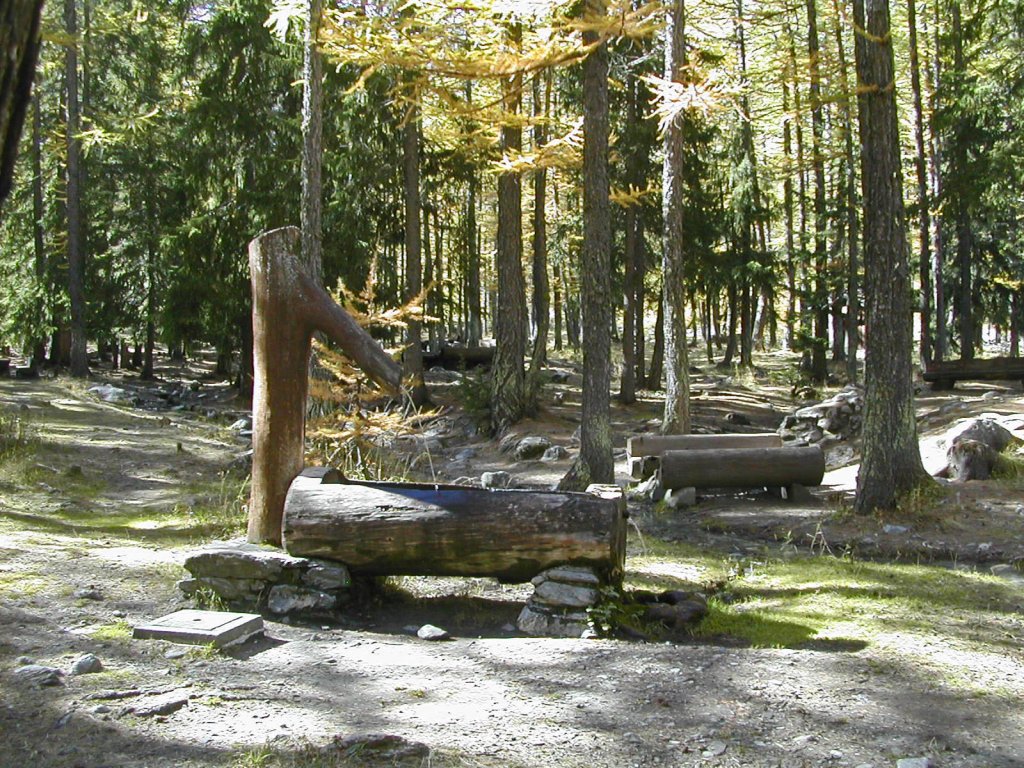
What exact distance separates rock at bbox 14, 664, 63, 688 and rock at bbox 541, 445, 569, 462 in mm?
12266

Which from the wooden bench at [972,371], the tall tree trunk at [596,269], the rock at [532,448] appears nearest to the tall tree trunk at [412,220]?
the rock at [532,448]

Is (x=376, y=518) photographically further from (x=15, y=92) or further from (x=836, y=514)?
(x=836, y=514)

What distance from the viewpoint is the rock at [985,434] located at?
42.5 feet

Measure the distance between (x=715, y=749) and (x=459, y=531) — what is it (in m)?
2.79

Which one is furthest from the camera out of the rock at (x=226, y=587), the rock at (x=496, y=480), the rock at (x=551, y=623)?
the rock at (x=496, y=480)

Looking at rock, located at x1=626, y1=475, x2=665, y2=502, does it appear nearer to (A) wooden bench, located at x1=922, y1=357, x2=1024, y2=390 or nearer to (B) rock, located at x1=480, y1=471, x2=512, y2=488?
(B) rock, located at x1=480, y1=471, x2=512, y2=488

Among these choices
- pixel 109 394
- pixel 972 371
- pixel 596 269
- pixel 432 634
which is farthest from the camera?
pixel 109 394

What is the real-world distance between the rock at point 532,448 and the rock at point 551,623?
1057cm

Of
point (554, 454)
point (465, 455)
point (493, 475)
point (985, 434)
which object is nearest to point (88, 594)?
point (493, 475)

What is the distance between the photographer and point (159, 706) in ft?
15.3

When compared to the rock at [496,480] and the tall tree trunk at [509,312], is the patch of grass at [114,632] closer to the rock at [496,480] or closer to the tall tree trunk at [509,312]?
the rock at [496,480]

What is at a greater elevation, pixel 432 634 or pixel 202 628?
pixel 202 628

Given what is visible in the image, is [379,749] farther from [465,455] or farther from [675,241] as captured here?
[465,455]

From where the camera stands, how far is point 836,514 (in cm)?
1112
